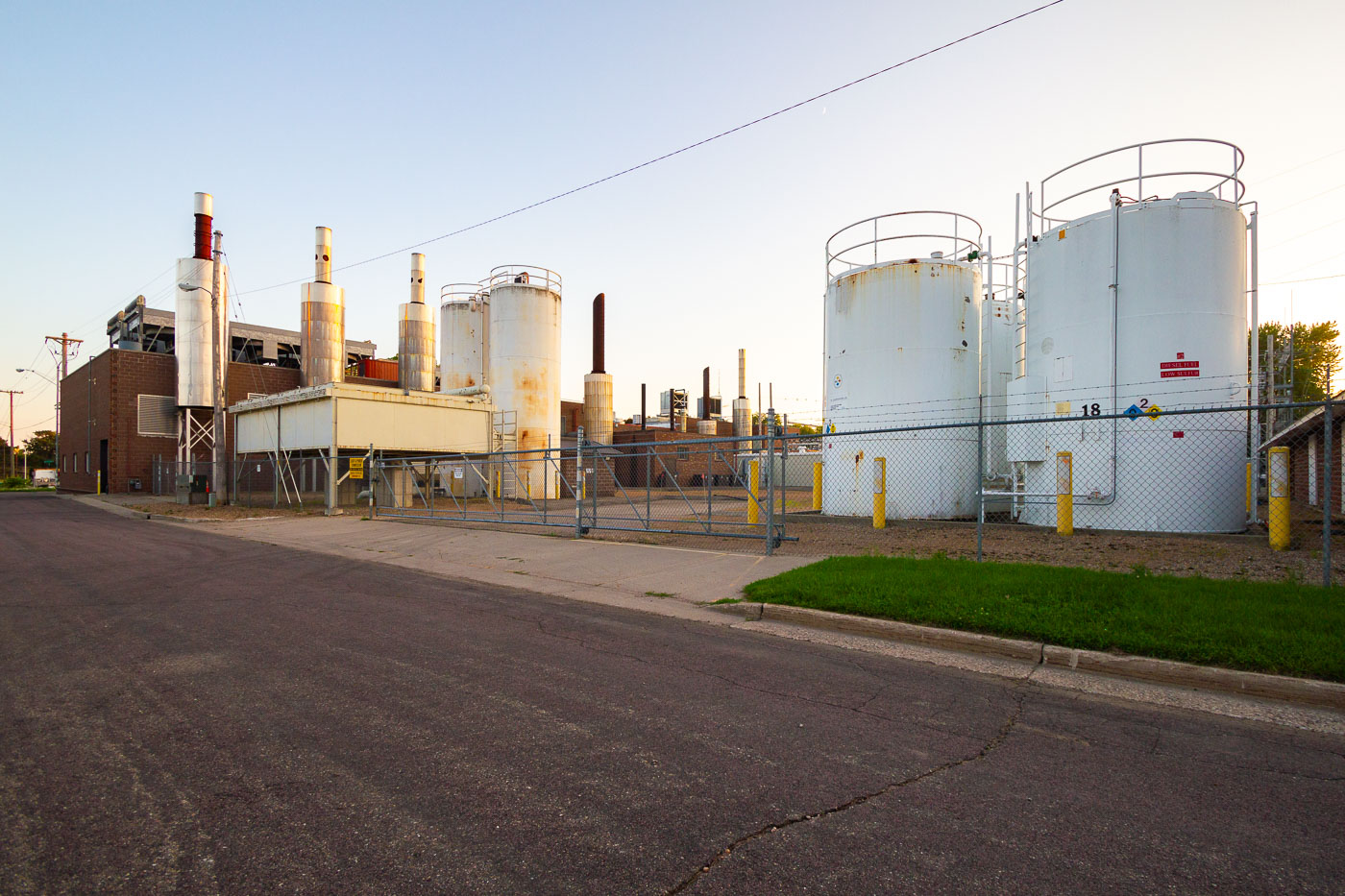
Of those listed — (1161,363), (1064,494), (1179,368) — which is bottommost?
(1064,494)

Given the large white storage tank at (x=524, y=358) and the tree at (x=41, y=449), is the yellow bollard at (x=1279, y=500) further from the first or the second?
the tree at (x=41, y=449)

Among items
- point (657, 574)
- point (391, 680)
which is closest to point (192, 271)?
point (657, 574)

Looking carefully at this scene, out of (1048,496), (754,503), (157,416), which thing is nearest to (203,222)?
(157,416)

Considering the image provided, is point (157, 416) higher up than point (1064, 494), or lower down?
higher up

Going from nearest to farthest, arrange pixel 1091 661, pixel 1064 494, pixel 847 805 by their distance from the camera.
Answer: pixel 847 805 → pixel 1091 661 → pixel 1064 494

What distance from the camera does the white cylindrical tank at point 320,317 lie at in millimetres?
32625

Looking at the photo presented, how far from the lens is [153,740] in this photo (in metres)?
4.01

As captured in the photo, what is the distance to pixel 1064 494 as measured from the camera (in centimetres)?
1372

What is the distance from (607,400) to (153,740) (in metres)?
38.2

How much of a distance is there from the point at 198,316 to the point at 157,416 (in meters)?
11.6

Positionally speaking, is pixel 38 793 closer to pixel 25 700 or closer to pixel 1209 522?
pixel 25 700

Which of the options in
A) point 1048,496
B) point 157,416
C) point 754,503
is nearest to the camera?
point 1048,496

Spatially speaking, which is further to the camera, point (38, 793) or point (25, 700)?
point (25, 700)

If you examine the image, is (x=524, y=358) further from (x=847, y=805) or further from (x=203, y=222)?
(x=847, y=805)
